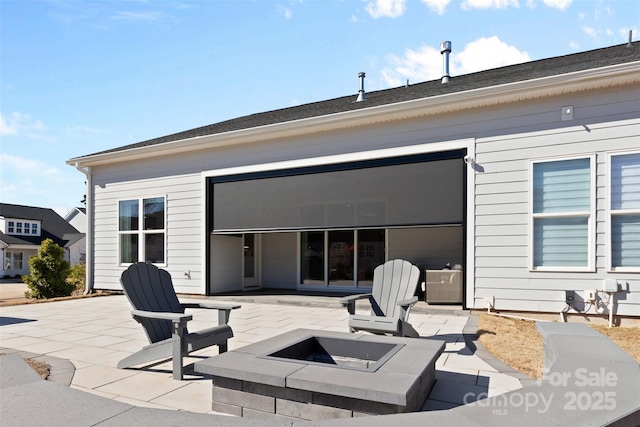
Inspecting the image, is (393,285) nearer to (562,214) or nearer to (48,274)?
(562,214)

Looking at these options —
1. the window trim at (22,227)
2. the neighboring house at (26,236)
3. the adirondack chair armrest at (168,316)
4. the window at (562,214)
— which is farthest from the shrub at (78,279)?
the window trim at (22,227)

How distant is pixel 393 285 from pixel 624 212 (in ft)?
11.7

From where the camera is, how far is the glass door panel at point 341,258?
32.3 ft

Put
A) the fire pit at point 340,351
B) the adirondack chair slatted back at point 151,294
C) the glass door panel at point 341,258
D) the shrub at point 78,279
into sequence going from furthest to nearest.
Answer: the shrub at point 78,279 < the glass door panel at point 341,258 < the adirondack chair slatted back at point 151,294 < the fire pit at point 340,351

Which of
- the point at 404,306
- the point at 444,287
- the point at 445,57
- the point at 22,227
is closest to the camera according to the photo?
the point at 404,306

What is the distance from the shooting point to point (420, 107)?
6719 millimetres

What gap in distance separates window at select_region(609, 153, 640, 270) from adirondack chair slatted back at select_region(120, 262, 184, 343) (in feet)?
19.5

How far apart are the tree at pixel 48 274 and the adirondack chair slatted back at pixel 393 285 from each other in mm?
9676

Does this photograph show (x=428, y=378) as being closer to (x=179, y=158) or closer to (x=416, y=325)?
(x=416, y=325)

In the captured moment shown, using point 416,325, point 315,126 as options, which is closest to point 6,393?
point 416,325

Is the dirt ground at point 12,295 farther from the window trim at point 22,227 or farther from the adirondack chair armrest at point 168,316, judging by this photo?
the adirondack chair armrest at point 168,316

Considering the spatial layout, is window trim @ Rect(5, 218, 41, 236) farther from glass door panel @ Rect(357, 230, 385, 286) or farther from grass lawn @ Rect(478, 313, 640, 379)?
grass lawn @ Rect(478, 313, 640, 379)

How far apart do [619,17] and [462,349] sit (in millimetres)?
7135

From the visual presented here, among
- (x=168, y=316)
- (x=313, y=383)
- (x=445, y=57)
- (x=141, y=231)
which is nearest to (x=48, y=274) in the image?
(x=141, y=231)
